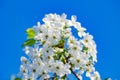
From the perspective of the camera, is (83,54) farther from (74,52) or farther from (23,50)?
(23,50)

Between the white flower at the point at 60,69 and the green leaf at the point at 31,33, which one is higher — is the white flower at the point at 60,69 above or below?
below

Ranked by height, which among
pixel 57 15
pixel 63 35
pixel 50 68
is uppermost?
pixel 57 15

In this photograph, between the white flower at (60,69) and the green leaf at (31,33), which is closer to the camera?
the white flower at (60,69)

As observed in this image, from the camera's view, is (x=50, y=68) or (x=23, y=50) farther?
(x=23, y=50)

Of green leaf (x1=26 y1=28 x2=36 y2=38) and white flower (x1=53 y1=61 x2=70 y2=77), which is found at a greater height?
green leaf (x1=26 y1=28 x2=36 y2=38)

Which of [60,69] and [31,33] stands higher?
[31,33]

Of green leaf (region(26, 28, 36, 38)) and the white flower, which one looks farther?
green leaf (region(26, 28, 36, 38))

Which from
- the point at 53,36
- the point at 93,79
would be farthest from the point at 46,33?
the point at 93,79

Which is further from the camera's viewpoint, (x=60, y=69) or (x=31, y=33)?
(x=31, y=33)
